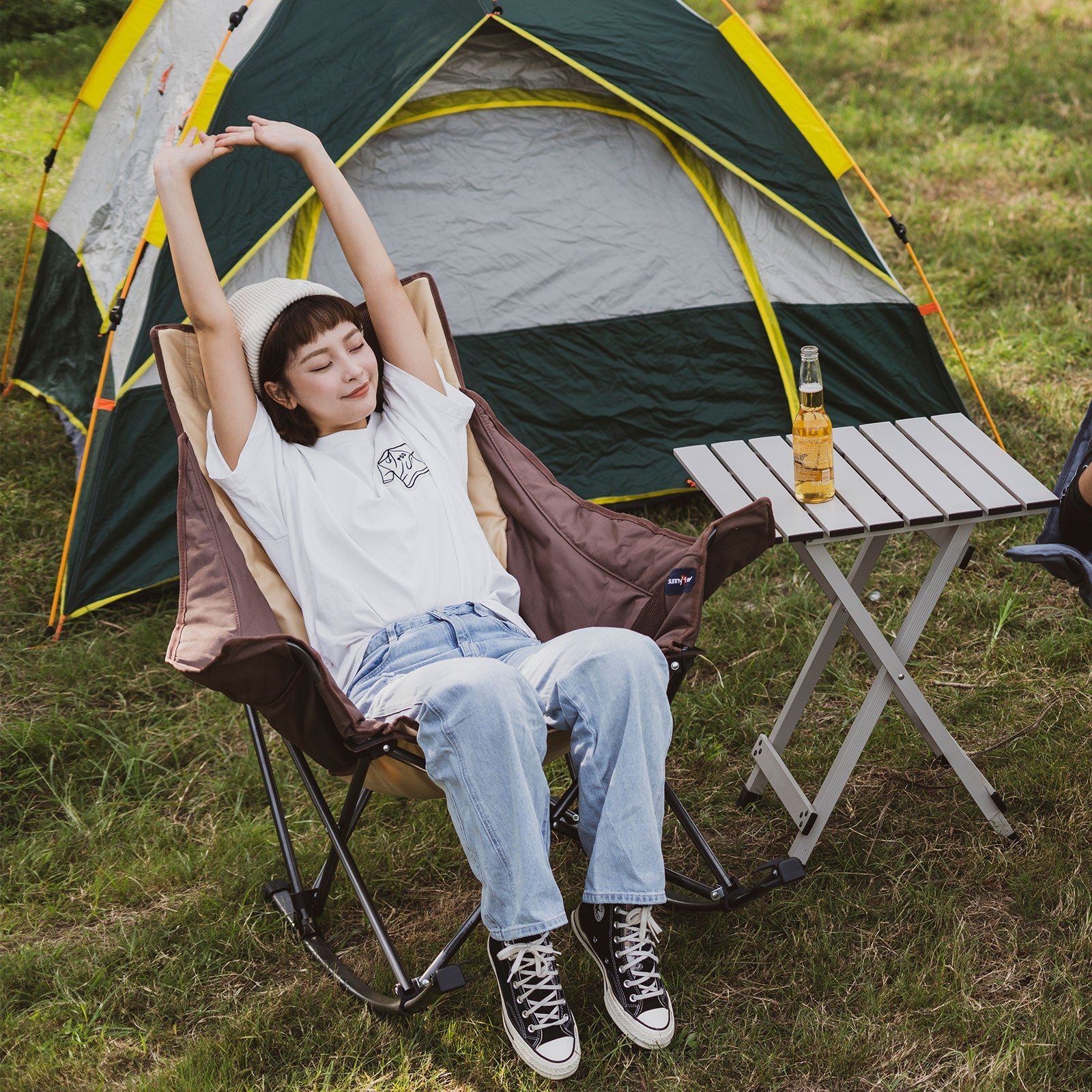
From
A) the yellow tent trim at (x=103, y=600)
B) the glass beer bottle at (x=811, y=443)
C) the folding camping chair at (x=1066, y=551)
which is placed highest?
the glass beer bottle at (x=811, y=443)

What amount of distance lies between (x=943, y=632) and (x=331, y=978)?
1673mm

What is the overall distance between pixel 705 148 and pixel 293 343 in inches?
58.8

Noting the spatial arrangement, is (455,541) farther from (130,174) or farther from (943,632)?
(130,174)

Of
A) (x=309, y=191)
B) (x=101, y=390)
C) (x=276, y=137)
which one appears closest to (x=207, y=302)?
(x=276, y=137)

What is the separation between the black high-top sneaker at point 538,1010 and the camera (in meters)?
1.92

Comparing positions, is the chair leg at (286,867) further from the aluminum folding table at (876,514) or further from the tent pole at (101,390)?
the tent pole at (101,390)

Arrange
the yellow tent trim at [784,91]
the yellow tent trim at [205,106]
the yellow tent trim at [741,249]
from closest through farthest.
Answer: the yellow tent trim at [205,106] < the yellow tent trim at [784,91] < the yellow tent trim at [741,249]

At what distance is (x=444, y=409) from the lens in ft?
7.98

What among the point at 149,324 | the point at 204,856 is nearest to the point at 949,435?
the point at 204,856

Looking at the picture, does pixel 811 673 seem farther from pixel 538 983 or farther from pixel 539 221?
pixel 539 221

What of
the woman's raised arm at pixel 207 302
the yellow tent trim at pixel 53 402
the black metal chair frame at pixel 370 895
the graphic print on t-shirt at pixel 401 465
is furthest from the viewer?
the yellow tent trim at pixel 53 402

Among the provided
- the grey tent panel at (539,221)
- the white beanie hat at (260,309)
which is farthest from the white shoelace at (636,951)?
the grey tent panel at (539,221)

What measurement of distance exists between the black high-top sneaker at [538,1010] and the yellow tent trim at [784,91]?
7.55ft

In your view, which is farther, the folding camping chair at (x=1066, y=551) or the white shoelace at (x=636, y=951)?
the folding camping chair at (x=1066, y=551)
